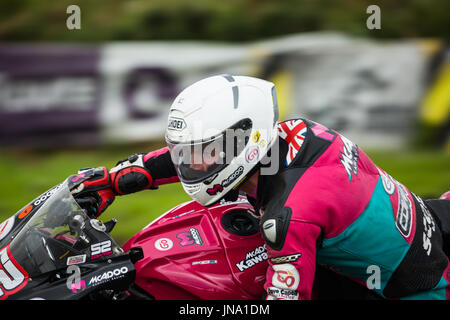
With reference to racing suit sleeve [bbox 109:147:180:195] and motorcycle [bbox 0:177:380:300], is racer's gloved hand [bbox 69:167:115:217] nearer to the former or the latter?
racing suit sleeve [bbox 109:147:180:195]

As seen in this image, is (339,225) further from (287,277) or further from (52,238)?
(52,238)

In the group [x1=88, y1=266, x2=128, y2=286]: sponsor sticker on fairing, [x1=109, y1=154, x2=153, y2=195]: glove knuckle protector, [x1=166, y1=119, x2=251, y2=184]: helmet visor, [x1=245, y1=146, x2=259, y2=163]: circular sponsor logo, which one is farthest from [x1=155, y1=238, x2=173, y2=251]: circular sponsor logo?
[x1=245, y1=146, x2=259, y2=163]: circular sponsor logo

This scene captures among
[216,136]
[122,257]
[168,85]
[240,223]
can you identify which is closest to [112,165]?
[168,85]

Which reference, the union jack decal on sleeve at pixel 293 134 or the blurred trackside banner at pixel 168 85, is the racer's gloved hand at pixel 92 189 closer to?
the union jack decal on sleeve at pixel 293 134

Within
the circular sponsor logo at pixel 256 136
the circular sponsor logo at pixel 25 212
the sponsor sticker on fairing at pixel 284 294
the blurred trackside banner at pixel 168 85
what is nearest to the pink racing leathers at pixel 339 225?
the sponsor sticker on fairing at pixel 284 294

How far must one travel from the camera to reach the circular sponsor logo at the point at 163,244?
9.77 feet

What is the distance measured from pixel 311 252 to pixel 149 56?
6143 mm

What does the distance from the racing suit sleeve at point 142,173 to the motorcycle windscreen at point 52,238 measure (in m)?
0.51

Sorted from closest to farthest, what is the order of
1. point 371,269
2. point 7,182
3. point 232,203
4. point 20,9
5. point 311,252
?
1. point 311,252
2. point 371,269
3. point 232,203
4. point 7,182
5. point 20,9

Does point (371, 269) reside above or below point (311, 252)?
below

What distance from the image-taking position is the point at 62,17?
11.3 metres

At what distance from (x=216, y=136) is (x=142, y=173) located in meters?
0.86

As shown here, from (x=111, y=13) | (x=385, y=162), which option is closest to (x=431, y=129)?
(x=385, y=162)
